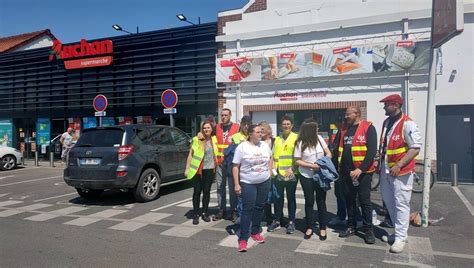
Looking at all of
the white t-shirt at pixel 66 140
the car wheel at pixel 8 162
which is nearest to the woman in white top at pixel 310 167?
the white t-shirt at pixel 66 140

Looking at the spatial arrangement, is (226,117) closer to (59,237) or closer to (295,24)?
(59,237)

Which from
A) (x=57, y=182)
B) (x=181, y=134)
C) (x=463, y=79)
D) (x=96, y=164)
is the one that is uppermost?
(x=463, y=79)

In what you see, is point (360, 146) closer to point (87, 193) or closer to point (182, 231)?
point (182, 231)

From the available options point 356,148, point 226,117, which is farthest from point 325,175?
point 226,117

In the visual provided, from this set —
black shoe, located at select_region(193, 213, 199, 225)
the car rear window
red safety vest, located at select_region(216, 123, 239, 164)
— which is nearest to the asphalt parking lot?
black shoe, located at select_region(193, 213, 199, 225)

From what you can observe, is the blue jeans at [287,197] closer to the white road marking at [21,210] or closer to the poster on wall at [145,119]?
the white road marking at [21,210]

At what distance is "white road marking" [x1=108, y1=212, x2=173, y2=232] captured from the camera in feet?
20.1

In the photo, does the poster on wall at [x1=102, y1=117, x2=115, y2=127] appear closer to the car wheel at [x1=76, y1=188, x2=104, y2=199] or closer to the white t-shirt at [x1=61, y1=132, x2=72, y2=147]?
the white t-shirt at [x1=61, y1=132, x2=72, y2=147]

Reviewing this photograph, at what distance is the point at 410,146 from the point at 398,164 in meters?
0.29

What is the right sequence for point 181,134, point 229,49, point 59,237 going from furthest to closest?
point 229,49 < point 181,134 < point 59,237

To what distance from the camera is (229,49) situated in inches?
552

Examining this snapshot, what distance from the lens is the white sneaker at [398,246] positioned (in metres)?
4.71

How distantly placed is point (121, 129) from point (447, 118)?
29.9ft

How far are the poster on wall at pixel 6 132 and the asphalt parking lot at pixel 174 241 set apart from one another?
1394 cm
